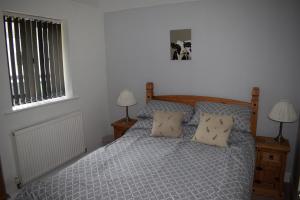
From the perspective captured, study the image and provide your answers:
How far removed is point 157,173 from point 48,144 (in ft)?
5.37

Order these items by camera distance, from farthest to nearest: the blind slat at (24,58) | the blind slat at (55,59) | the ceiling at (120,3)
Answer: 1. the ceiling at (120,3)
2. the blind slat at (55,59)
3. the blind slat at (24,58)

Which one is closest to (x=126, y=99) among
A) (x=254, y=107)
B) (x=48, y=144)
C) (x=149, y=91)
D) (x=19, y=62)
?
(x=149, y=91)

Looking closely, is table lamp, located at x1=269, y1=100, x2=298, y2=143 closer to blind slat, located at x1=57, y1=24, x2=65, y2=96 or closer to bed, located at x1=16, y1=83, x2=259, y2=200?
bed, located at x1=16, y1=83, x2=259, y2=200

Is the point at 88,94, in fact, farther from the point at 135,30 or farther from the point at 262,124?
the point at 262,124

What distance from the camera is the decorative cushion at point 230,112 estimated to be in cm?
253

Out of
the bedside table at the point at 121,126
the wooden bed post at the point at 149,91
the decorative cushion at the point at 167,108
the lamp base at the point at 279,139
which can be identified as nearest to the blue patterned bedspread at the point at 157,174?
the lamp base at the point at 279,139

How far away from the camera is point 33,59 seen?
2734 millimetres

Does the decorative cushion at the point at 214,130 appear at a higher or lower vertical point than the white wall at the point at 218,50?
lower

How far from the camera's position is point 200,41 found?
9.78ft

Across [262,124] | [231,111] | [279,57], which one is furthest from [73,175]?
[279,57]

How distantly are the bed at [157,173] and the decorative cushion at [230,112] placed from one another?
11 cm

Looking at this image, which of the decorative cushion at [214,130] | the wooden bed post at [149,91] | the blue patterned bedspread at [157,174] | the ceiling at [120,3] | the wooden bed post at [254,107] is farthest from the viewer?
the wooden bed post at [149,91]

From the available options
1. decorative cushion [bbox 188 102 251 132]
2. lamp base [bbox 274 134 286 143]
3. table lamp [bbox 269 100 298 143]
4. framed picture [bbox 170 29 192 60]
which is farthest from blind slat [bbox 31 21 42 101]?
lamp base [bbox 274 134 286 143]

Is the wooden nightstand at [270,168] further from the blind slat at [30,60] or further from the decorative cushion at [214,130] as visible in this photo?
the blind slat at [30,60]
